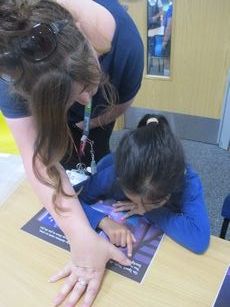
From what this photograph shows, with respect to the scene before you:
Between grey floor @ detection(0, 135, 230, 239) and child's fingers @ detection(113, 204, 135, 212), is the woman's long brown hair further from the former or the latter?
grey floor @ detection(0, 135, 230, 239)

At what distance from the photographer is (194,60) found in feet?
6.10

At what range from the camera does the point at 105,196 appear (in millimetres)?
860

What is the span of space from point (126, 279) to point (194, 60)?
1461 millimetres

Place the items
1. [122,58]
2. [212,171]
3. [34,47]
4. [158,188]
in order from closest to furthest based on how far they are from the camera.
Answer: [34,47] < [158,188] < [122,58] < [212,171]

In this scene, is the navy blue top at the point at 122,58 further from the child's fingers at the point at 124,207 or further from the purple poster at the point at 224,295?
the purple poster at the point at 224,295

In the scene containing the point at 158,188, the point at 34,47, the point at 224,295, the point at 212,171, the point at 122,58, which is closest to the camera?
the point at 34,47

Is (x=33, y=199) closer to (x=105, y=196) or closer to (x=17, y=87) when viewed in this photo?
(x=105, y=196)

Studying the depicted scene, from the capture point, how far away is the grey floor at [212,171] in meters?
1.57

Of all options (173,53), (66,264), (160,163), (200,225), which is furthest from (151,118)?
(173,53)

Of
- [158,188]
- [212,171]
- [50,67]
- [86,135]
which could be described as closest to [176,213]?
[158,188]

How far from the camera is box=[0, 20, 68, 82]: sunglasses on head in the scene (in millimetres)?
462

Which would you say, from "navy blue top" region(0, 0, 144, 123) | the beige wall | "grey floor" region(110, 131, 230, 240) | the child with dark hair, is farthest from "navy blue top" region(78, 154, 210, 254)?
the beige wall

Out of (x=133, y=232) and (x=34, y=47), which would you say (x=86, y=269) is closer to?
(x=133, y=232)

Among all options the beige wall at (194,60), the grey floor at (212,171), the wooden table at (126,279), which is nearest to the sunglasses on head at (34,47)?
the wooden table at (126,279)
